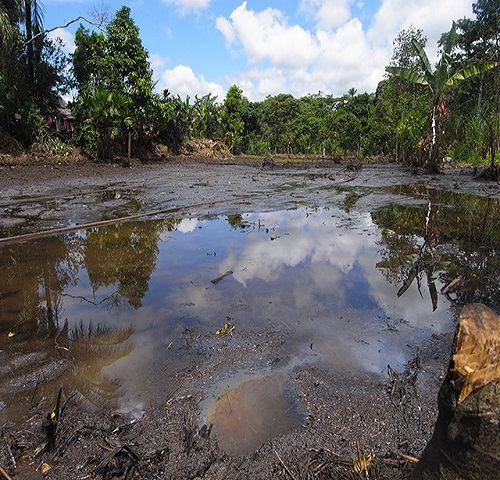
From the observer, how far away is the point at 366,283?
167 inches

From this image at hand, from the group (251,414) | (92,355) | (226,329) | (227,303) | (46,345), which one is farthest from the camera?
(227,303)

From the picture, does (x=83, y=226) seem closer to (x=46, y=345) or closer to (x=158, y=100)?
(x=46, y=345)

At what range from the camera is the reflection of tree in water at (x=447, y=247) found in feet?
13.6

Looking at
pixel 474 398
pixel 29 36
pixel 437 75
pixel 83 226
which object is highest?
pixel 29 36

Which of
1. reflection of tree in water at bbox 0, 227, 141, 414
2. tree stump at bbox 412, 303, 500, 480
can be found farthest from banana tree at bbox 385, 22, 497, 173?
tree stump at bbox 412, 303, 500, 480

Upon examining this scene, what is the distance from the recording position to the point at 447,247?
5.55 metres

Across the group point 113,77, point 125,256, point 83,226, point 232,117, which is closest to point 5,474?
point 125,256

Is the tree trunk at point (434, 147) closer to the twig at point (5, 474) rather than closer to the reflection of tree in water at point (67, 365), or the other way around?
the reflection of tree in water at point (67, 365)

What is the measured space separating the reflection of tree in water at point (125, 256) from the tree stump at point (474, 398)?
307 cm

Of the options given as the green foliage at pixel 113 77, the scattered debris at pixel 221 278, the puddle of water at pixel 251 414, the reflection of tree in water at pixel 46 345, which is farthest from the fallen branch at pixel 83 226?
the green foliage at pixel 113 77

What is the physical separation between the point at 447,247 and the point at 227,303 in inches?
147

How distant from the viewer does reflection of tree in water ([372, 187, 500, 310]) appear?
4141mm

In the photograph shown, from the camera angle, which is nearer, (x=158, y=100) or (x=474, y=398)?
(x=474, y=398)

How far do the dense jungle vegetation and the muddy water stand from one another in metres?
9.93
